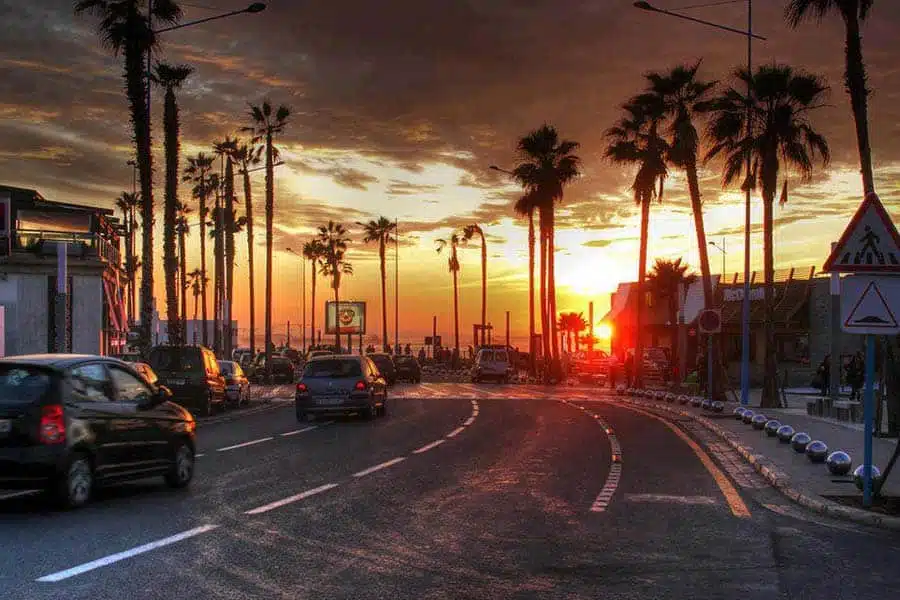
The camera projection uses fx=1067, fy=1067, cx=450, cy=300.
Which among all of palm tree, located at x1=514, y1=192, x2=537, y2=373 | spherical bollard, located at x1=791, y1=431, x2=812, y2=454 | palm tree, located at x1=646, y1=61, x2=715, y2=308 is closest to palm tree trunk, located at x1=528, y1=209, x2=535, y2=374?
palm tree, located at x1=514, y1=192, x2=537, y2=373

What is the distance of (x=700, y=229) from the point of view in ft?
131

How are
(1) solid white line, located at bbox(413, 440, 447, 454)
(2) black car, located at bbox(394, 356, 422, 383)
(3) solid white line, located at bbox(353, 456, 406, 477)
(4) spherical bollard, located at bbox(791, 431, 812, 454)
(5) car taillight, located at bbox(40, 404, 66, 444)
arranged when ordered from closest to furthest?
(5) car taillight, located at bbox(40, 404, 66, 444)
(3) solid white line, located at bbox(353, 456, 406, 477)
(4) spherical bollard, located at bbox(791, 431, 812, 454)
(1) solid white line, located at bbox(413, 440, 447, 454)
(2) black car, located at bbox(394, 356, 422, 383)

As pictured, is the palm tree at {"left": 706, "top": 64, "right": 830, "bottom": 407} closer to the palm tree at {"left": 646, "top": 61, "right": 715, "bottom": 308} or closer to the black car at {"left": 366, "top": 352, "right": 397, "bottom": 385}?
the palm tree at {"left": 646, "top": 61, "right": 715, "bottom": 308}

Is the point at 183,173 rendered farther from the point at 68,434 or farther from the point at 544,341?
the point at 68,434

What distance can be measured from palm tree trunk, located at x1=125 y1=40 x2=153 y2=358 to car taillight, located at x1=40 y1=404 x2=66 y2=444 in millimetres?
23416

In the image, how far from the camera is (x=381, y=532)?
31.7 ft

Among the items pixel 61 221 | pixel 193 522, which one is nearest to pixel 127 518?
pixel 193 522

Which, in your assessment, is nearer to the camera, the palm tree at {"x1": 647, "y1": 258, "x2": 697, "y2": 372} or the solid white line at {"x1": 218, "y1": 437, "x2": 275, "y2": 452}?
the solid white line at {"x1": 218, "y1": 437, "x2": 275, "y2": 452}

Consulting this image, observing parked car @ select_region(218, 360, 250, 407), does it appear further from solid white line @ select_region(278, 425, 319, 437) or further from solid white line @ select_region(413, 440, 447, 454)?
solid white line @ select_region(413, 440, 447, 454)

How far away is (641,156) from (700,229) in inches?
353

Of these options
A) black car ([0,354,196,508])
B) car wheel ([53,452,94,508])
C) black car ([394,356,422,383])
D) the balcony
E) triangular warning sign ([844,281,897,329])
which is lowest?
black car ([394,356,422,383])

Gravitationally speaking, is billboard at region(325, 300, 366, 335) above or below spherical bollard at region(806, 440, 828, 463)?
above

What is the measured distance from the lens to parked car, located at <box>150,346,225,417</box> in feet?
95.5

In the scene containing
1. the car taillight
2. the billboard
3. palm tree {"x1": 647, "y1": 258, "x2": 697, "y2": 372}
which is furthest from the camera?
the billboard
